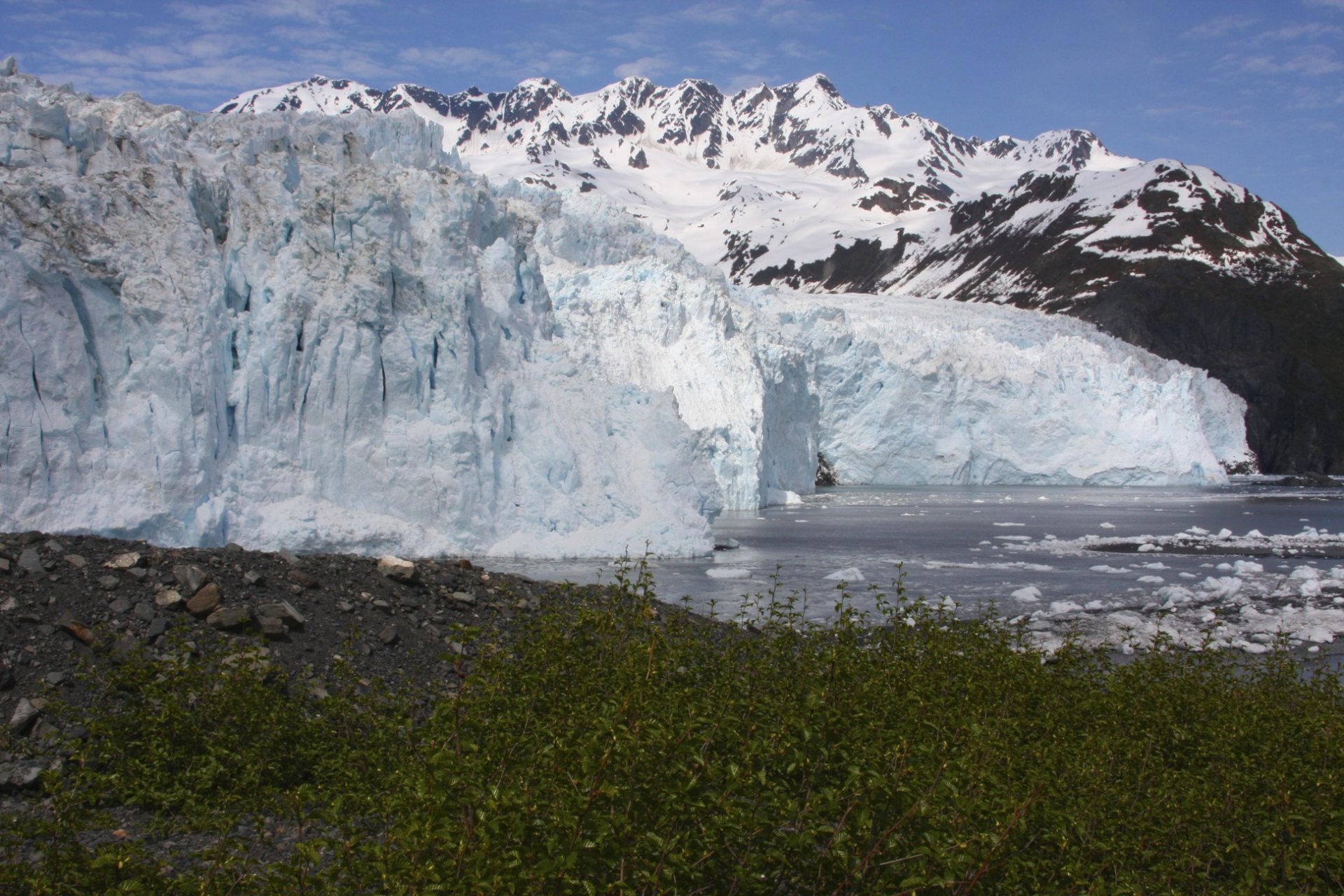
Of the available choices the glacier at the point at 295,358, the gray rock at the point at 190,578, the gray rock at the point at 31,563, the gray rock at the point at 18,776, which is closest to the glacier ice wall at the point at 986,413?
the glacier at the point at 295,358

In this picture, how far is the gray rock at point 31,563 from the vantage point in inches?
300

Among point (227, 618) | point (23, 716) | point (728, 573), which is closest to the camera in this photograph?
point (23, 716)

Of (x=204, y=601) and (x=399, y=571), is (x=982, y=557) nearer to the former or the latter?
(x=399, y=571)

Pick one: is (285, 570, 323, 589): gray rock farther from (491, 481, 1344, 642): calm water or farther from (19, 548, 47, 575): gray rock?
(491, 481, 1344, 642): calm water

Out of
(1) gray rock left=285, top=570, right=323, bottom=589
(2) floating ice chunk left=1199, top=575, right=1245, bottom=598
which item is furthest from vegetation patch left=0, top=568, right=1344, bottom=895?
(2) floating ice chunk left=1199, top=575, right=1245, bottom=598

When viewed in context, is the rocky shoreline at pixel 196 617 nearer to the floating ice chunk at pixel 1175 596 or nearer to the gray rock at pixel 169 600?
the gray rock at pixel 169 600

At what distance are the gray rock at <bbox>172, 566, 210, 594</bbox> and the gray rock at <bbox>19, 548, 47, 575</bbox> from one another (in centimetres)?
90

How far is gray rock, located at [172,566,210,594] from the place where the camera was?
7941 mm

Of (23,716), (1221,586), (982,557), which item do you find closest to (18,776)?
(23,716)

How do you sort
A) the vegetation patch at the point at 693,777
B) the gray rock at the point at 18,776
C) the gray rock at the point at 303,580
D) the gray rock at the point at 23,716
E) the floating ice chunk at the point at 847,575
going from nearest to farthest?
1. the vegetation patch at the point at 693,777
2. the gray rock at the point at 18,776
3. the gray rock at the point at 23,716
4. the gray rock at the point at 303,580
5. the floating ice chunk at the point at 847,575

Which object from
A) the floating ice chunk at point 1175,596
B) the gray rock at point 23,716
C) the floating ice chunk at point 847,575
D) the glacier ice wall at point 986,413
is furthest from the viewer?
the glacier ice wall at point 986,413

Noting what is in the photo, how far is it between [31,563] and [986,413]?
45.0 metres

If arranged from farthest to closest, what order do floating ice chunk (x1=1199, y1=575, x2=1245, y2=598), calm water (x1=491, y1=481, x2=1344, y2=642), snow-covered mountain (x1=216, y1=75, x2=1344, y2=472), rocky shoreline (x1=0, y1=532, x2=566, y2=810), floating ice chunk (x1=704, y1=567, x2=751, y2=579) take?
snow-covered mountain (x1=216, y1=75, x2=1344, y2=472) → floating ice chunk (x1=704, y1=567, x2=751, y2=579) → floating ice chunk (x1=1199, y1=575, x2=1245, y2=598) → calm water (x1=491, y1=481, x2=1344, y2=642) → rocky shoreline (x1=0, y1=532, x2=566, y2=810)

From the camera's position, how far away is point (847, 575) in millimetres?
17719
